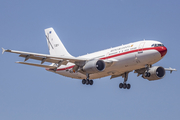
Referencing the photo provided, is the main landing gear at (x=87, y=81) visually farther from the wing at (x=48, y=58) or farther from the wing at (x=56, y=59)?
the wing at (x=48, y=58)

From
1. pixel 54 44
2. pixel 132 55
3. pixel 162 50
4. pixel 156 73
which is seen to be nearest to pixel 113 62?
pixel 132 55

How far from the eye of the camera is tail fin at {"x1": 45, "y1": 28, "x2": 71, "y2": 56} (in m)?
63.5

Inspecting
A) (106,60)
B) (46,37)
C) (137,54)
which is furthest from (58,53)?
(137,54)

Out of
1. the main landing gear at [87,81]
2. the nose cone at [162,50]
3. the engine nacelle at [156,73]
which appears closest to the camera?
the nose cone at [162,50]

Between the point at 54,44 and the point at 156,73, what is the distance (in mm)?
20365

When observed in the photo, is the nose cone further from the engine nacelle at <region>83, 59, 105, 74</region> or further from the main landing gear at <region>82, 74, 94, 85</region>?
the main landing gear at <region>82, 74, 94, 85</region>

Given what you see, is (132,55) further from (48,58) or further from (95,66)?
(48,58)

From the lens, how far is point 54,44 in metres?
65.0

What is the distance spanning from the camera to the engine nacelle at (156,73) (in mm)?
55625

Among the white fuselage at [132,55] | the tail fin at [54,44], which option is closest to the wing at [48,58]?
the white fuselage at [132,55]

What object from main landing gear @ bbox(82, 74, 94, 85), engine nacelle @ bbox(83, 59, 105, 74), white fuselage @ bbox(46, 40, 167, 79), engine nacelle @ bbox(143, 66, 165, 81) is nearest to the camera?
white fuselage @ bbox(46, 40, 167, 79)

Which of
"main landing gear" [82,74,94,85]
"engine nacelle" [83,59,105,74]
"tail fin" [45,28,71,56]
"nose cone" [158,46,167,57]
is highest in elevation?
"tail fin" [45,28,71,56]

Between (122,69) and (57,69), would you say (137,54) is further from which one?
(57,69)

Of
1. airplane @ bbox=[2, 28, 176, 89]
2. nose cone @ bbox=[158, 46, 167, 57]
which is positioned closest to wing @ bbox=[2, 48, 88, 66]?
airplane @ bbox=[2, 28, 176, 89]
